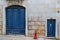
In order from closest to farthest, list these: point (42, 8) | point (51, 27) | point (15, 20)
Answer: point (42, 8), point (51, 27), point (15, 20)

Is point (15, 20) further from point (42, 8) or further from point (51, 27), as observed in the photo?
point (51, 27)

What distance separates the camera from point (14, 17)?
12859 mm

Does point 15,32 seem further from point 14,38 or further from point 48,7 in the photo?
point 48,7

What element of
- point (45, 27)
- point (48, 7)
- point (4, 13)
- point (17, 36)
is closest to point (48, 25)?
point (45, 27)

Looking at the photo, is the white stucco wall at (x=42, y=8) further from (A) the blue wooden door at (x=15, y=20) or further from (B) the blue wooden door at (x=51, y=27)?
(A) the blue wooden door at (x=15, y=20)

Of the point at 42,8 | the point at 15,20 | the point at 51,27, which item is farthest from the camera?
the point at 15,20

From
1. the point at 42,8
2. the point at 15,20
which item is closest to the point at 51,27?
the point at 42,8

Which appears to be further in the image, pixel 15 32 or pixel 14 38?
pixel 15 32

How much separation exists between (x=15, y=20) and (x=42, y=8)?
1.96m

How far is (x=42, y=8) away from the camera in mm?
12539

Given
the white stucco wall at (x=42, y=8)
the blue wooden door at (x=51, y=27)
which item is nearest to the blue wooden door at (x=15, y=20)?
the white stucco wall at (x=42, y=8)

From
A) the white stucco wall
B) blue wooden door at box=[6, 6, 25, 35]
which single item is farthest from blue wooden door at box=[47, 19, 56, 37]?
blue wooden door at box=[6, 6, 25, 35]

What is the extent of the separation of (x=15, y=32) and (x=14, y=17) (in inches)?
39.4

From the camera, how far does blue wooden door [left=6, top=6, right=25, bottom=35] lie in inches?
505
